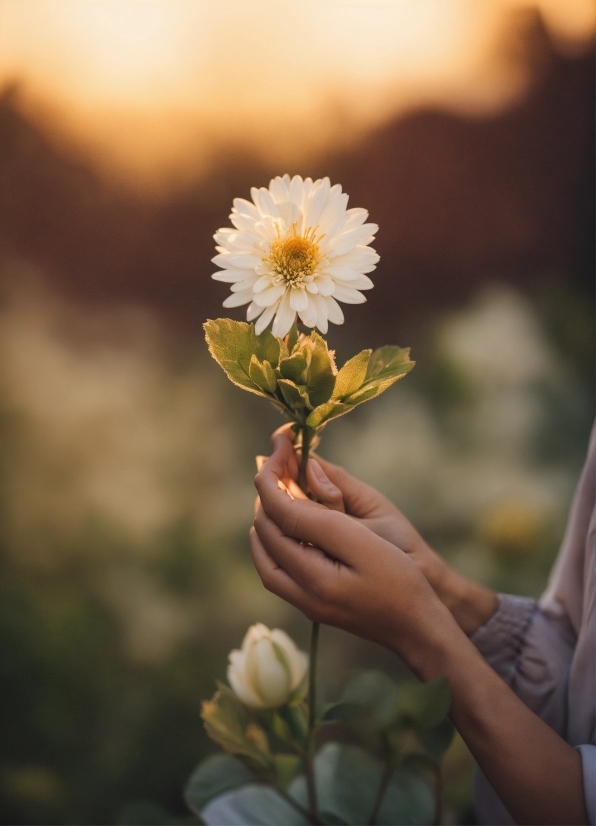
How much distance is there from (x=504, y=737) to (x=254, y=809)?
0.25 metres

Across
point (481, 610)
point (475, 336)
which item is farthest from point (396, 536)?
point (475, 336)

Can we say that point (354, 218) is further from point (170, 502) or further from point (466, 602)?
point (170, 502)

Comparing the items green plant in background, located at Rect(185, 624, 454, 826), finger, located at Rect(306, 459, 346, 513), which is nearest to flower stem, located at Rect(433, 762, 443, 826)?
green plant in background, located at Rect(185, 624, 454, 826)

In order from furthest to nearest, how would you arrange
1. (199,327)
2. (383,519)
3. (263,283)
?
(199,327) < (383,519) < (263,283)

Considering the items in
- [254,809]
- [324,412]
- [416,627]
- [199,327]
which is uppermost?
[199,327]

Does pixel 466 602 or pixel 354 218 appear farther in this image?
pixel 466 602

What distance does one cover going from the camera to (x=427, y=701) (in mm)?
360

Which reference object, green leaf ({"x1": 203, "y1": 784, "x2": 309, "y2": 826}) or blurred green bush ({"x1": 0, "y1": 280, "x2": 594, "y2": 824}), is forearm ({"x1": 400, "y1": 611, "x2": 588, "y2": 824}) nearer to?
green leaf ({"x1": 203, "y1": 784, "x2": 309, "y2": 826})

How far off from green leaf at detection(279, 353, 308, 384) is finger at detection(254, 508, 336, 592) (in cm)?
10

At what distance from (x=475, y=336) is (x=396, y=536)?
58 cm

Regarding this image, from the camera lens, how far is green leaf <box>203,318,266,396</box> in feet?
1.23

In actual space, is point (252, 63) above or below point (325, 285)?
above

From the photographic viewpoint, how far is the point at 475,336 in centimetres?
97

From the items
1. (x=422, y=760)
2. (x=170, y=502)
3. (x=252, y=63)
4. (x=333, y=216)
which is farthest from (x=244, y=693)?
(x=252, y=63)
